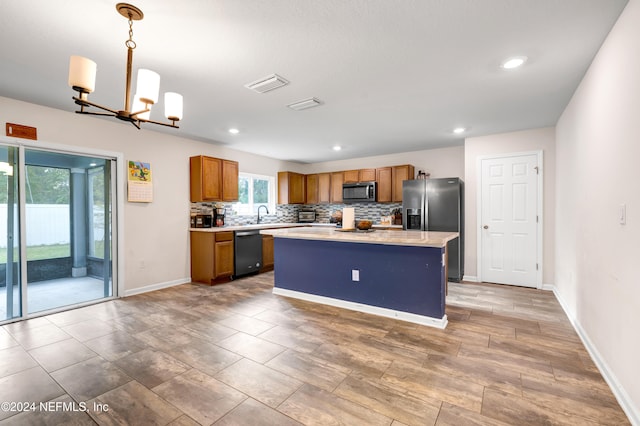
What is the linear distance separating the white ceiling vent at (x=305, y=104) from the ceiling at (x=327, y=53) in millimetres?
104

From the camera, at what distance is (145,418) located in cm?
164

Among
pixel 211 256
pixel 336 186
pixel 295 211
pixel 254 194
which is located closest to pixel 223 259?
pixel 211 256

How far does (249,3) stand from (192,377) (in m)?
2.46

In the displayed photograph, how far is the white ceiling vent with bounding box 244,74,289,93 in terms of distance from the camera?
2664 millimetres

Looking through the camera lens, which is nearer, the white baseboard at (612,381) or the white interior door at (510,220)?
the white baseboard at (612,381)

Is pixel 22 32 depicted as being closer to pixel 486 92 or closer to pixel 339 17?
pixel 339 17

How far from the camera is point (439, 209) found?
4.88 metres

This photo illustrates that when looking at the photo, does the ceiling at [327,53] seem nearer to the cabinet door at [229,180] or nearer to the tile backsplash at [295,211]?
the cabinet door at [229,180]

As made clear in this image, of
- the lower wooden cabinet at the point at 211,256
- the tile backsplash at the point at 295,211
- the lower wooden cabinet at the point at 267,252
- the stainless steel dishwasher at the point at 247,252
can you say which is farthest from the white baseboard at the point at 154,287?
the lower wooden cabinet at the point at 267,252

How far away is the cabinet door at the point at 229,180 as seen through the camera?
5113mm

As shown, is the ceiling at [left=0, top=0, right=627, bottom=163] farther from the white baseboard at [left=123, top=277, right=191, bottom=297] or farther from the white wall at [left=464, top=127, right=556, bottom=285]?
the white baseboard at [left=123, top=277, right=191, bottom=297]

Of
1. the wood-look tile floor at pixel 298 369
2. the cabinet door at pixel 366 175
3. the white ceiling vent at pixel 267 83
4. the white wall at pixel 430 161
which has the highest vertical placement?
the white ceiling vent at pixel 267 83

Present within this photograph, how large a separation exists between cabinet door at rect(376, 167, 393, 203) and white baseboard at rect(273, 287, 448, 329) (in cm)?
285

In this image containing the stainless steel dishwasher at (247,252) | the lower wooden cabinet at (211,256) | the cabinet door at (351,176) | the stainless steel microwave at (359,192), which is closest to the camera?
the lower wooden cabinet at (211,256)
